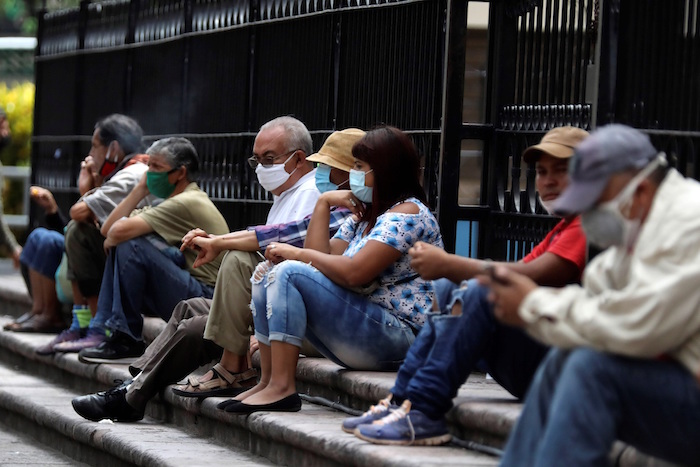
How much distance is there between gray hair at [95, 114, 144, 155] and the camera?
390 inches

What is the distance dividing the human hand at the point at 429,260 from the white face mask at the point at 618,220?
4.42 ft

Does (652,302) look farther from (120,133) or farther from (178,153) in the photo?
(120,133)

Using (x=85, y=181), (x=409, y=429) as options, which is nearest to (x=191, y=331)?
(x=409, y=429)

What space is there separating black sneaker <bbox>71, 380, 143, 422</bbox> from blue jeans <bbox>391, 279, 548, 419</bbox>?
2568 mm

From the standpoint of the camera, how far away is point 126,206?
9.12 meters

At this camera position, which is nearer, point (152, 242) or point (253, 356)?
point (253, 356)

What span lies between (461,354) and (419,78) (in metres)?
2.79

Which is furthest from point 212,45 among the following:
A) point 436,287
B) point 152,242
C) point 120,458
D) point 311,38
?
point 436,287

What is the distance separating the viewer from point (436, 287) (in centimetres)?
581

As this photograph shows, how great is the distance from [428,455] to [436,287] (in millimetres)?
700

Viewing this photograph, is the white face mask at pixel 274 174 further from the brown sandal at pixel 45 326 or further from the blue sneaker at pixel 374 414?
the brown sandal at pixel 45 326

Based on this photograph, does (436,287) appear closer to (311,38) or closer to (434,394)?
(434,394)

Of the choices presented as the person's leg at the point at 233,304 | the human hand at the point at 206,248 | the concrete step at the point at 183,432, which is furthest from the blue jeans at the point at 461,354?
the human hand at the point at 206,248

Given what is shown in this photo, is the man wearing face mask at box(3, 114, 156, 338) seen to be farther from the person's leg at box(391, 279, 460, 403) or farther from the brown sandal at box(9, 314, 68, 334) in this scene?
the person's leg at box(391, 279, 460, 403)
